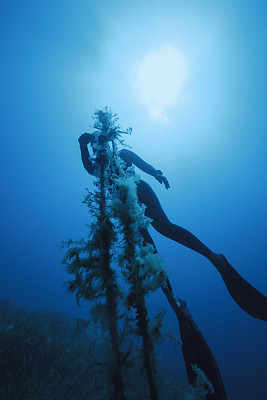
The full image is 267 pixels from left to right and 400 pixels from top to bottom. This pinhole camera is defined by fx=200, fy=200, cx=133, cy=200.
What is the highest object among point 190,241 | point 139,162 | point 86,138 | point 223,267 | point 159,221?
point 139,162

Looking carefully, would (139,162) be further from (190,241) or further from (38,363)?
(38,363)

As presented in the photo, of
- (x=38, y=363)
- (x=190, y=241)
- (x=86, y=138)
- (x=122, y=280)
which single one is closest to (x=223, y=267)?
(x=190, y=241)

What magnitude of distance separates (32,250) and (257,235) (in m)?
83.6

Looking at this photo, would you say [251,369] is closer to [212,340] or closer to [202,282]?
[212,340]

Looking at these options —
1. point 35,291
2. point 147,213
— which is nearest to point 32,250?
point 35,291

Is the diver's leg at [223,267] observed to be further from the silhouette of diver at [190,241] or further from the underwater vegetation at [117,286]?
the underwater vegetation at [117,286]

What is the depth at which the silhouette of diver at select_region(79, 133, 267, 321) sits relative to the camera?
427cm

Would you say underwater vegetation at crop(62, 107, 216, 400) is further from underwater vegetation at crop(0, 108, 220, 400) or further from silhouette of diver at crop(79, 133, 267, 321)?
silhouette of diver at crop(79, 133, 267, 321)

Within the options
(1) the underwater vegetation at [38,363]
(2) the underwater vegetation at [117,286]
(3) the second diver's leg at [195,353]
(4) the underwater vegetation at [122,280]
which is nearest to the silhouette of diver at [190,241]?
(3) the second diver's leg at [195,353]

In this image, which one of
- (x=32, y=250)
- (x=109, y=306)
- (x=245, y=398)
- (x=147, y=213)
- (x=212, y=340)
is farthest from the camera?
(x=32, y=250)

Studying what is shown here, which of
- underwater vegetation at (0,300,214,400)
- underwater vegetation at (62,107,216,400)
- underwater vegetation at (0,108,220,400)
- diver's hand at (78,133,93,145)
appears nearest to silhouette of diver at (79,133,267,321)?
diver's hand at (78,133,93,145)

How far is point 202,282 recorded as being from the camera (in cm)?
7431

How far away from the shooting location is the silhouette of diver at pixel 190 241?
14.0 ft

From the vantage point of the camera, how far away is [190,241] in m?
5.14
